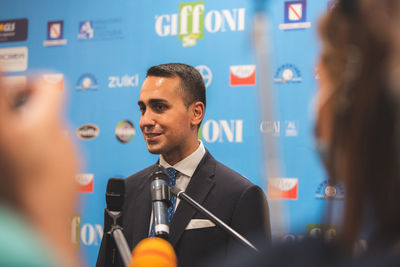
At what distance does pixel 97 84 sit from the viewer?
3814mm

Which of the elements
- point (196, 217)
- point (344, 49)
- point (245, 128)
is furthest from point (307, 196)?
point (344, 49)

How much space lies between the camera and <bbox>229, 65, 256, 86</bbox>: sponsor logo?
133 inches

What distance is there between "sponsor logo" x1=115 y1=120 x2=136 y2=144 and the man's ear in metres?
1.11

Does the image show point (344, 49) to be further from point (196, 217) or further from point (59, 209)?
point (196, 217)

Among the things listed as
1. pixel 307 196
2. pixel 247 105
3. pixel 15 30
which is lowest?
pixel 307 196

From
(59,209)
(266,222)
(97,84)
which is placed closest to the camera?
(59,209)

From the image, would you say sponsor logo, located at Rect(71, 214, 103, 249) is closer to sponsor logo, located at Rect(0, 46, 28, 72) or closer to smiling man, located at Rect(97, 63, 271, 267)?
smiling man, located at Rect(97, 63, 271, 267)

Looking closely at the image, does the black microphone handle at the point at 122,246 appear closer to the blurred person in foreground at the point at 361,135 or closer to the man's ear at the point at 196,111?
the blurred person in foreground at the point at 361,135

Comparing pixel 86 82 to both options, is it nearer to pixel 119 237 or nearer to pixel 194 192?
pixel 194 192

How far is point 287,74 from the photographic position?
330cm

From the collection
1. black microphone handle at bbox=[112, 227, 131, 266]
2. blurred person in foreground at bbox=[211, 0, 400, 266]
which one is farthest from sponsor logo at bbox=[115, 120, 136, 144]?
blurred person in foreground at bbox=[211, 0, 400, 266]

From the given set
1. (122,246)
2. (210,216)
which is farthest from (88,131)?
(122,246)

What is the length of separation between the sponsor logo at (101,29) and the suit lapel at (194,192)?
1.76 meters

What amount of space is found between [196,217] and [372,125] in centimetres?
168
